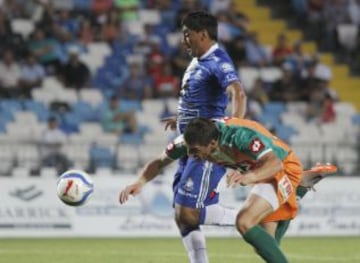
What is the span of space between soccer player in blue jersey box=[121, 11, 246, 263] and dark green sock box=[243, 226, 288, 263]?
3.49ft

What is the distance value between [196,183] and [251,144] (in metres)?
1.32

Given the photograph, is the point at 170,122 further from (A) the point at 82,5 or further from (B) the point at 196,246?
(A) the point at 82,5

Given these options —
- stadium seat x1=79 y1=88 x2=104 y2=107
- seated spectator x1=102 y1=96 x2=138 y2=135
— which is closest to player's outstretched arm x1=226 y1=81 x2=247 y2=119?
seated spectator x1=102 y1=96 x2=138 y2=135

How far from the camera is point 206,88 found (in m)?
9.23

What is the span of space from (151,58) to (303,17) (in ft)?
16.9

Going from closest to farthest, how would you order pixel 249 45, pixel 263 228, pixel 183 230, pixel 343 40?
pixel 263 228
pixel 183 230
pixel 249 45
pixel 343 40

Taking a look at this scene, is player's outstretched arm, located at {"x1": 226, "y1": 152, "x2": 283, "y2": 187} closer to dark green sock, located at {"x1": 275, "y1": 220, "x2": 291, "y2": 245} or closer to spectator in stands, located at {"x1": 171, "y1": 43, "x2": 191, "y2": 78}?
dark green sock, located at {"x1": 275, "y1": 220, "x2": 291, "y2": 245}

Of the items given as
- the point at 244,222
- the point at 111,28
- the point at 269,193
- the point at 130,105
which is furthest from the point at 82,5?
the point at 244,222

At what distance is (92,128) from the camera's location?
62.0 feet

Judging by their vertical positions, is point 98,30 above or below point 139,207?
above

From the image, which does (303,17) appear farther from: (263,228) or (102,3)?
(263,228)

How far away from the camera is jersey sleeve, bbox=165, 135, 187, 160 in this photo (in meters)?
8.65

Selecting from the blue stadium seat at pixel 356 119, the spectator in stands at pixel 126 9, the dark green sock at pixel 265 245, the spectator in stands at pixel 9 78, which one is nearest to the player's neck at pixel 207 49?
the dark green sock at pixel 265 245

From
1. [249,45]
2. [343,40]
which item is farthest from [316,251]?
[343,40]
